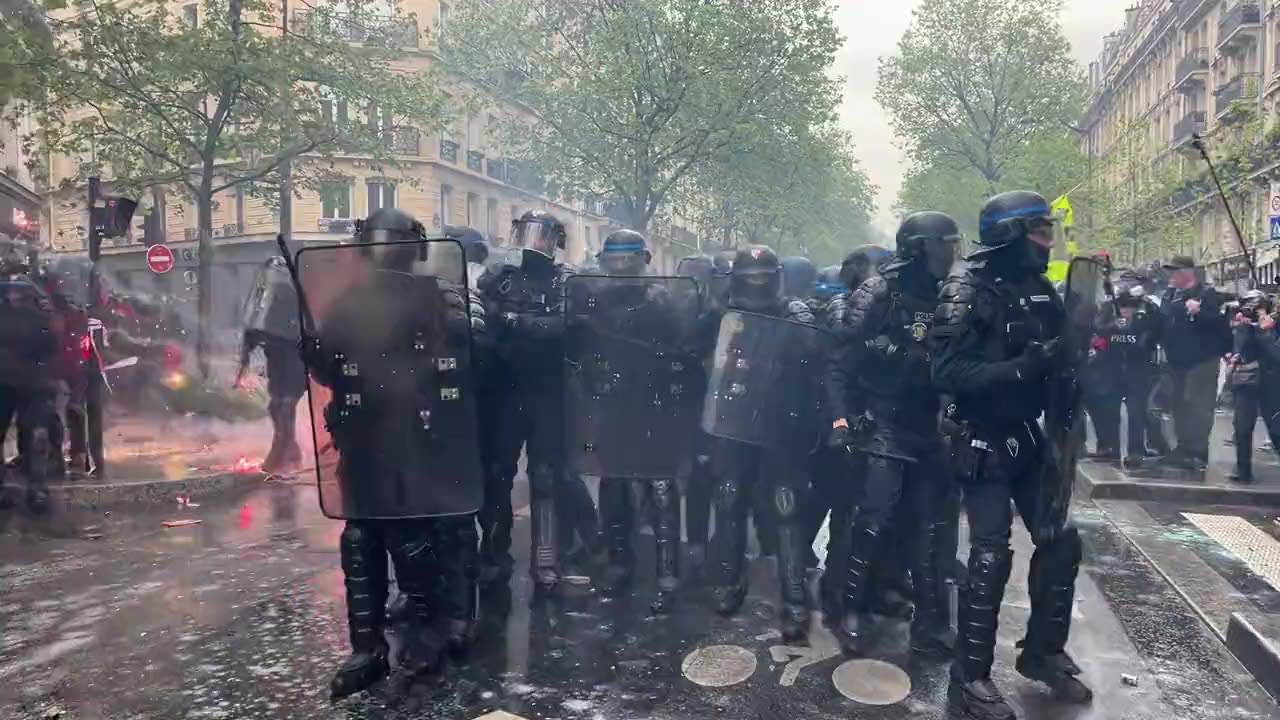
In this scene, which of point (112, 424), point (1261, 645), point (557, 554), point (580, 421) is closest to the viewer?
point (1261, 645)

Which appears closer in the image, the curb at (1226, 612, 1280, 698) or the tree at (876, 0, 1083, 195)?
the curb at (1226, 612, 1280, 698)

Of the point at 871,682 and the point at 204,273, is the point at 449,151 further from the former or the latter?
the point at 871,682

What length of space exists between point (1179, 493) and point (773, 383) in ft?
16.1

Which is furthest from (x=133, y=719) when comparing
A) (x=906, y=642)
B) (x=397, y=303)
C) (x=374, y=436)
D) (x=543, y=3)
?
(x=543, y=3)

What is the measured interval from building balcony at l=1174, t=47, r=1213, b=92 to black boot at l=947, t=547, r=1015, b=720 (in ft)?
156

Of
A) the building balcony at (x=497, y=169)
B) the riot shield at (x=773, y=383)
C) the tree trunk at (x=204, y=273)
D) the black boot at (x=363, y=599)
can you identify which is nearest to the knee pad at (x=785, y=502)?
the riot shield at (x=773, y=383)

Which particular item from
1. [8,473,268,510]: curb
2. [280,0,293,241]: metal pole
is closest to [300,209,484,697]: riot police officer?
[8,473,268,510]: curb

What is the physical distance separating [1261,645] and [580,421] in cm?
324

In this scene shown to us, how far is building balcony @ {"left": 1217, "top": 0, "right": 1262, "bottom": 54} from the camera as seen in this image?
A: 3769cm

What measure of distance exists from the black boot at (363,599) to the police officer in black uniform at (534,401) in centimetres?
137

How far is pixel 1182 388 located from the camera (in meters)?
9.40

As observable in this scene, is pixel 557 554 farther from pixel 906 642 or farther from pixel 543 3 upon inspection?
pixel 543 3

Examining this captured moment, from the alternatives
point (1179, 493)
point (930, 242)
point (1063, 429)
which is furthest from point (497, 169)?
point (1063, 429)

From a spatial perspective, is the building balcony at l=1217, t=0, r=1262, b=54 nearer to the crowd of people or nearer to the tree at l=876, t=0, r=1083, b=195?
the tree at l=876, t=0, r=1083, b=195
